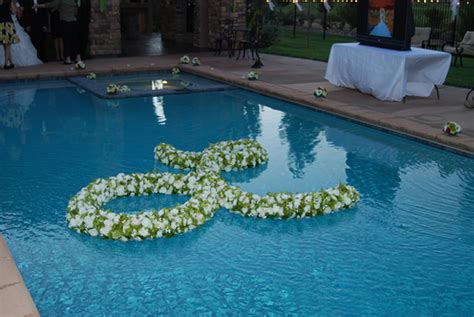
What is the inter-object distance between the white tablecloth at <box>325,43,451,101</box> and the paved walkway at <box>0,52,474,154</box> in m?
0.18

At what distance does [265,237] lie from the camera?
510cm

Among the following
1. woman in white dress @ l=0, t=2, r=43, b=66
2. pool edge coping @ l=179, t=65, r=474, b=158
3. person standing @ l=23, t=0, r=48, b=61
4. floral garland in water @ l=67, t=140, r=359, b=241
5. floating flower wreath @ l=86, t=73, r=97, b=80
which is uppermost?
person standing @ l=23, t=0, r=48, b=61

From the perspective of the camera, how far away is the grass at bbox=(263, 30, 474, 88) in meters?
12.2

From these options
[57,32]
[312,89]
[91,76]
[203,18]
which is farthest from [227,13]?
[312,89]

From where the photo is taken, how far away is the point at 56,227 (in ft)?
17.2

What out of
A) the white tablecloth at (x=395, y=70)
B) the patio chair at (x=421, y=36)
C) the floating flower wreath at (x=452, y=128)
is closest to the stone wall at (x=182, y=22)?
the patio chair at (x=421, y=36)

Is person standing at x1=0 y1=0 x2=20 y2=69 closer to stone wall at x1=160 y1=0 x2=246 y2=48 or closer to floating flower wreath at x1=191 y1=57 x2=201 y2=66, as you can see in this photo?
floating flower wreath at x1=191 y1=57 x2=201 y2=66

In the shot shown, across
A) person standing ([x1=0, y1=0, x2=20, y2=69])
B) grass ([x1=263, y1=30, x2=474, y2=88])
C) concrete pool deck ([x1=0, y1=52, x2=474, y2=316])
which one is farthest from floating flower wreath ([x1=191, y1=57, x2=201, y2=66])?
person standing ([x1=0, y1=0, x2=20, y2=69])

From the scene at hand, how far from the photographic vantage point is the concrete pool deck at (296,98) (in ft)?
13.1

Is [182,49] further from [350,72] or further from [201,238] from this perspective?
[201,238]

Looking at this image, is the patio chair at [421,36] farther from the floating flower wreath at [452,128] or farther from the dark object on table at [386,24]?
the floating flower wreath at [452,128]

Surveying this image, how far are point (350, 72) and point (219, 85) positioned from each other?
2.64 meters

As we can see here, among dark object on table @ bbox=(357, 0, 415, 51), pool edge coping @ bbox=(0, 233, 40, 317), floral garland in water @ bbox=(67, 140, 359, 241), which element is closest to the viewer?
pool edge coping @ bbox=(0, 233, 40, 317)

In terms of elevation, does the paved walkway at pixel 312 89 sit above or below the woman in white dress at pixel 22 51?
below
